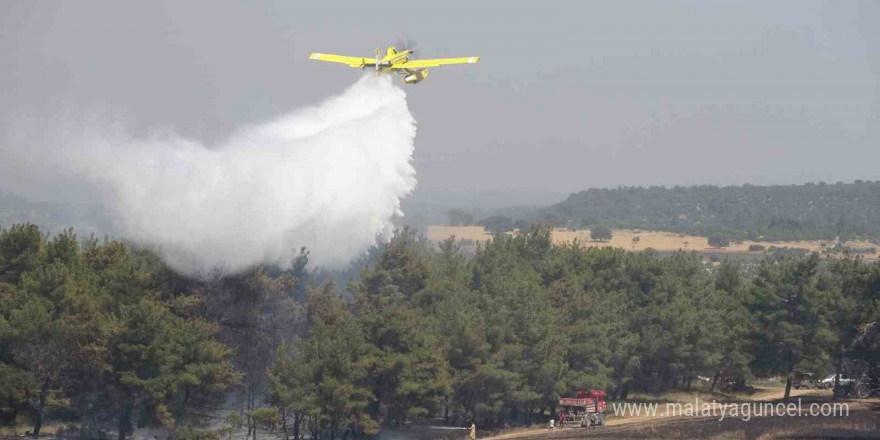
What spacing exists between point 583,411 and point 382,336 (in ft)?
48.2

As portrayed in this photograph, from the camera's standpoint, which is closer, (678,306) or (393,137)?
(393,137)

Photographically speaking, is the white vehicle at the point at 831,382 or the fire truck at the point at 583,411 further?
the white vehicle at the point at 831,382

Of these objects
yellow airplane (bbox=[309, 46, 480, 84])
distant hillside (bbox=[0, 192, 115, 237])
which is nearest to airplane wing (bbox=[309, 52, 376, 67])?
yellow airplane (bbox=[309, 46, 480, 84])

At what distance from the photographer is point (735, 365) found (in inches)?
3546

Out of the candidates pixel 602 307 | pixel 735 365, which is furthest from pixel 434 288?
pixel 735 365

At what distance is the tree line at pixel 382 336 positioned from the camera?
206 feet

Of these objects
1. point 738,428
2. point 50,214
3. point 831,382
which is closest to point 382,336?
point 738,428

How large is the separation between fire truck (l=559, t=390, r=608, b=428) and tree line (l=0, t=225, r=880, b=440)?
1.61 meters

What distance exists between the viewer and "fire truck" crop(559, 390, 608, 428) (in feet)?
235

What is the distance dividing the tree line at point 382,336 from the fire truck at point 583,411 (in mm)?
1612

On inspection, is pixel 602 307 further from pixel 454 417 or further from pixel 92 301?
pixel 92 301

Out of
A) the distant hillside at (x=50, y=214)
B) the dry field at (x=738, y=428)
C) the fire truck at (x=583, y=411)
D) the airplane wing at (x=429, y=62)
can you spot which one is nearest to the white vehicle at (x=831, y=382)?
the dry field at (x=738, y=428)

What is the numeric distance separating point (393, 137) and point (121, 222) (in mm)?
20206

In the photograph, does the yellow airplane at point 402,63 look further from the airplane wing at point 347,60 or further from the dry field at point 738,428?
the dry field at point 738,428
